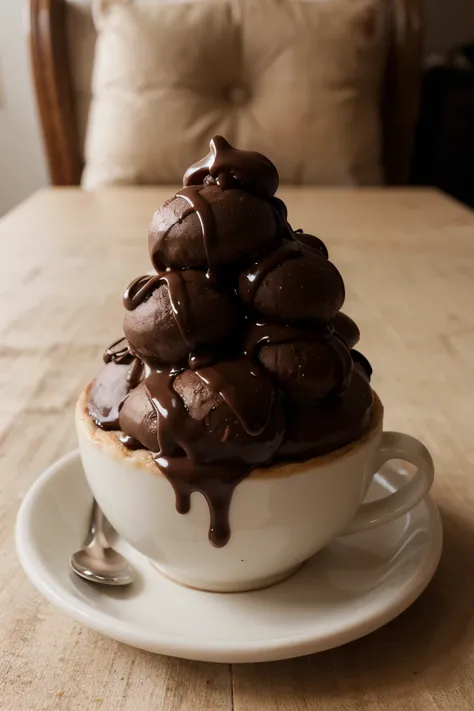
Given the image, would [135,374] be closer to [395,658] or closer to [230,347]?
[230,347]

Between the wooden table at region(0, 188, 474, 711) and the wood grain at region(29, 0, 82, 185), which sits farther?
the wood grain at region(29, 0, 82, 185)

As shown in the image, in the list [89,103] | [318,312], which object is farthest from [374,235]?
[89,103]

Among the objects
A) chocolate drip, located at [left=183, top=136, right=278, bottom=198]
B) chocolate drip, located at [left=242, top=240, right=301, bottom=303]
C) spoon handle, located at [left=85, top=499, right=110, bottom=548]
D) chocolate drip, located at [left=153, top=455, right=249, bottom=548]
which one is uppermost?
chocolate drip, located at [left=183, top=136, right=278, bottom=198]

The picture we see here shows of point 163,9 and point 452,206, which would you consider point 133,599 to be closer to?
point 452,206

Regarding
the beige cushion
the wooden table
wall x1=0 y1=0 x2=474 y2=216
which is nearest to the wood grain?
the beige cushion

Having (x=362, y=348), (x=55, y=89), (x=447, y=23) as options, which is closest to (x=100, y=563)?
(x=362, y=348)

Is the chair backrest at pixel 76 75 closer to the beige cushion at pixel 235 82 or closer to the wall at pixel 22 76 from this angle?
the beige cushion at pixel 235 82

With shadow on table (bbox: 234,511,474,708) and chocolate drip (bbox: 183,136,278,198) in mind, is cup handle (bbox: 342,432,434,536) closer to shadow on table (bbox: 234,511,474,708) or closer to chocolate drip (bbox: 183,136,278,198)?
shadow on table (bbox: 234,511,474,708)
